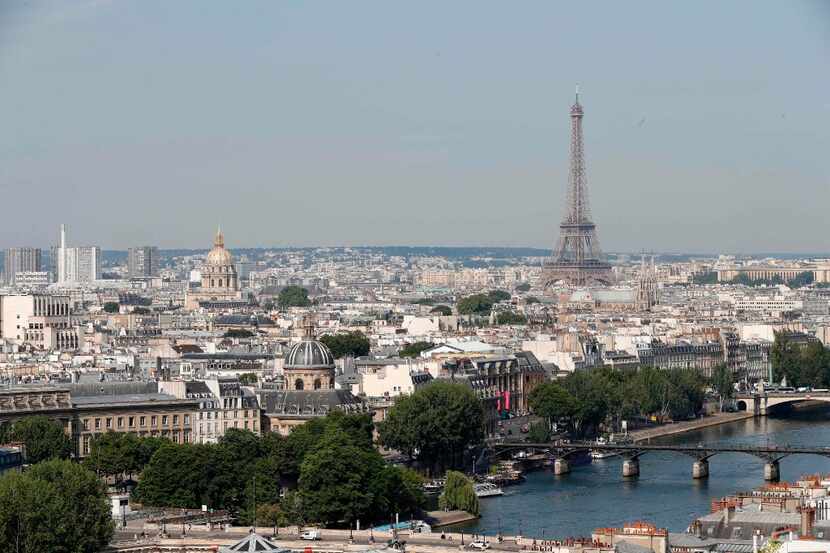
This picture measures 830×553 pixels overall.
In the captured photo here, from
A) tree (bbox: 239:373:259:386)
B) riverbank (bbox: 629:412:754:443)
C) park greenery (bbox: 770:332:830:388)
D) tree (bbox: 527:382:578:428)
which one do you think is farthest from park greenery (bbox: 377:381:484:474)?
park greenery (bbox: 770:332:830:388)

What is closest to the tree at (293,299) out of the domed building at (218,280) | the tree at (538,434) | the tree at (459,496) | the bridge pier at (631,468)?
the domed building at (218,280)

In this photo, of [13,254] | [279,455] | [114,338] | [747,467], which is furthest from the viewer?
[13,254]

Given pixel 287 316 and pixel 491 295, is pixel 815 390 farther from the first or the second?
pixel 491 295

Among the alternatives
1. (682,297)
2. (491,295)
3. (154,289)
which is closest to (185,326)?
(491,295)

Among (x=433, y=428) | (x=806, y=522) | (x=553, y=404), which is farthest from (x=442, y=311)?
(x=806, y=522)

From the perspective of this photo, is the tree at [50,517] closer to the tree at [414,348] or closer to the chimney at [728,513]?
the chimney at [728,513]
